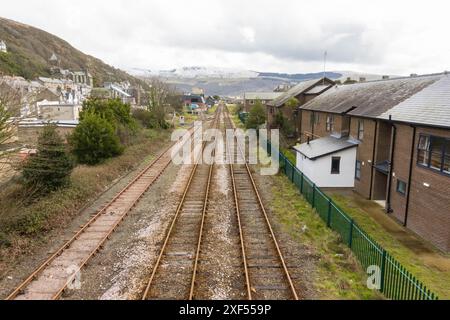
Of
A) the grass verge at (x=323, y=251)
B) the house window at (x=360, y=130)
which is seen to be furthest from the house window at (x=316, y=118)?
the grass verge at (x=323, y=251)

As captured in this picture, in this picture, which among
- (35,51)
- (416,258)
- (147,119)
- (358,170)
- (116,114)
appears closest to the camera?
(416,258)

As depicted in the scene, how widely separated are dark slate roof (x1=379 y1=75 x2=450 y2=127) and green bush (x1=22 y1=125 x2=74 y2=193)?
55.2ft

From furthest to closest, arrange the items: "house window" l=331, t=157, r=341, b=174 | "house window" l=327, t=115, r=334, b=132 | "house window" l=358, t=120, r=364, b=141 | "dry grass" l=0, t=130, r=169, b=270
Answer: "house window" l=327, t=115, r=334, b=132 → "house window" l=331, t=157, r=341, b=174 → "house window" l=358, t=120, r=364, b=141 → "dry grass" l=0, t=130, r=169, b=270

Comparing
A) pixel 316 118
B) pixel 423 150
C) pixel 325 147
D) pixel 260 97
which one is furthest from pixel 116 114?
pixel 260 97

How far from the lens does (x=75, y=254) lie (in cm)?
1192

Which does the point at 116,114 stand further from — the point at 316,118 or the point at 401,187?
the point at 401,187

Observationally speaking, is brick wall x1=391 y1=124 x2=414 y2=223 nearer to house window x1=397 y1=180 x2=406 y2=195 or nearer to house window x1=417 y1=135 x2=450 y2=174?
house window x1=397 y1=180 x2=406 y2=195

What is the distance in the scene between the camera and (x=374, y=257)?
10758 mm

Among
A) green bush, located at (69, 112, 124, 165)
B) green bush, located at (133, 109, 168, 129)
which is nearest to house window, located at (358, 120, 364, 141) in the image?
green bush, located at (69, 112, 124, 165)

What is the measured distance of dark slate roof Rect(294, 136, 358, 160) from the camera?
22.2 meters

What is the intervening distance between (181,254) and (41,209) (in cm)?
707

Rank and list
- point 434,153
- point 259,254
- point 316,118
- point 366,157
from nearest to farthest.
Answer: point 259,254 < point 434,153 < point 366,157 < point 316,118

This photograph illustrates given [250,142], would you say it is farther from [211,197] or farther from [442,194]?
Result: [442,194]

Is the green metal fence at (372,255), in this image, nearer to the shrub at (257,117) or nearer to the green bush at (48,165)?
the green bush at (48,165)
